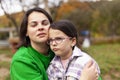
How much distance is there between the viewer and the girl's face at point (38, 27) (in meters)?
2.91

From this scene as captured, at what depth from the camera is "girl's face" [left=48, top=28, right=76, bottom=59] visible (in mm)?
2854

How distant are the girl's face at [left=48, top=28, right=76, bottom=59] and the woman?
0.08 metres

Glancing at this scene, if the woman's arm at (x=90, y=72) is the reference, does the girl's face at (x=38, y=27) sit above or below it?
above

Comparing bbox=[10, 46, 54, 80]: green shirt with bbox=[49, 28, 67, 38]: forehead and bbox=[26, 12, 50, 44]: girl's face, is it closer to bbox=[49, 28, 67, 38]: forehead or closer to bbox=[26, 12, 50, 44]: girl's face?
bbox=[26, 12, 50, 44]: girl's face

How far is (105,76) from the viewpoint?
10352mm

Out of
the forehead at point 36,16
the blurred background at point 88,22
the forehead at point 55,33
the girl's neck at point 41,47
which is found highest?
the forehead at point 36,16

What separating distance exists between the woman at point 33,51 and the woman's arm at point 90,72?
0.03m

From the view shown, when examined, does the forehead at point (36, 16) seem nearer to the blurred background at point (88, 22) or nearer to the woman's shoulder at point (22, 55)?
the woman's shoulder at point (22, 55)

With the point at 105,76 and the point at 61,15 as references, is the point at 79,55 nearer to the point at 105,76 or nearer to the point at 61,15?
the point at 105,76

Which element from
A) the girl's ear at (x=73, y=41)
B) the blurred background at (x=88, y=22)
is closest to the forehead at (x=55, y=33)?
the girl's ear at (x=73, y=41)

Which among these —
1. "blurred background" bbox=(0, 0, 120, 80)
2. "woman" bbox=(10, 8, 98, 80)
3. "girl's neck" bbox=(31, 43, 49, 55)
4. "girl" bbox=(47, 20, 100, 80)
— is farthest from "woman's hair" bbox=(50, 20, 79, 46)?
"blurred background" bbox=(0, 0, 120, 80)

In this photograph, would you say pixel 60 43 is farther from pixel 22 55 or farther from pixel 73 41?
pixel 22 55

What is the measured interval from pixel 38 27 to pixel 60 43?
0.76ft

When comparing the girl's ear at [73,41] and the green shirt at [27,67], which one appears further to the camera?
→ the girl's ear at [73,41]
